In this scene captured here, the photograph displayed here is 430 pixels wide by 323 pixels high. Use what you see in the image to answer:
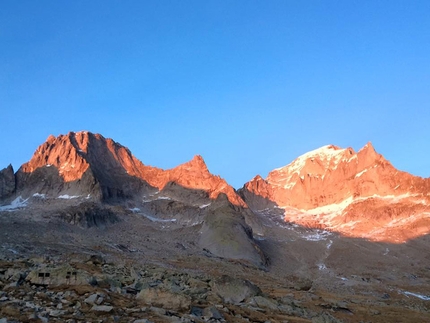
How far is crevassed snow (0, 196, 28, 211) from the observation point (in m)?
185

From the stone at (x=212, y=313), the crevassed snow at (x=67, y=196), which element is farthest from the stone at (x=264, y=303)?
the crevassed snow at (x=67, y=196)

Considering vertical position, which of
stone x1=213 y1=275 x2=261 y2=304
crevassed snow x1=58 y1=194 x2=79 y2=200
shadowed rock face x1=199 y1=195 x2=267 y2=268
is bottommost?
stone x1=213 y1=275 x2=261 y2=304

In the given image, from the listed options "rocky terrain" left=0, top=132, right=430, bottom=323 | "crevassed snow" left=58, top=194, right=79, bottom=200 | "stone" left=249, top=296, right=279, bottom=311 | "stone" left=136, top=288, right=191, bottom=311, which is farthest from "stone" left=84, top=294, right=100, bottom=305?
"crevassed snow" left=58, top=194, right=79, bottom=200

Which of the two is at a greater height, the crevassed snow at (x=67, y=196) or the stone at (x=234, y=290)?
the crevassed snow at (x=67, y=196)

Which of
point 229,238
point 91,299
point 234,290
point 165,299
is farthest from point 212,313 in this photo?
point 229,238

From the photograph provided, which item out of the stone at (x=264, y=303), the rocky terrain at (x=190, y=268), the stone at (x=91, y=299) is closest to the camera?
the stone at (x=91, y=299)

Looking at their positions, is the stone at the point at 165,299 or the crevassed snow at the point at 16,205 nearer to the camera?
the stone at the point at 165,299

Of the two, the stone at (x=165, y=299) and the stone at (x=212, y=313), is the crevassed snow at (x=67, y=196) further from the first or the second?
the stone at (x=212, y=313)

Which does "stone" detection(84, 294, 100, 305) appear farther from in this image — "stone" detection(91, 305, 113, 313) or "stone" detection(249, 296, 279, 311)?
"stone" detection(249, 296, 279, 311)

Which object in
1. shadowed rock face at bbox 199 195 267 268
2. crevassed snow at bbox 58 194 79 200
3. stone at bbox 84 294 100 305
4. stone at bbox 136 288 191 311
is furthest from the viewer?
crevassed snow at bbox 58 194 79 200

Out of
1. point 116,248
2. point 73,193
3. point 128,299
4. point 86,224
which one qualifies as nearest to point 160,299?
point 128,299

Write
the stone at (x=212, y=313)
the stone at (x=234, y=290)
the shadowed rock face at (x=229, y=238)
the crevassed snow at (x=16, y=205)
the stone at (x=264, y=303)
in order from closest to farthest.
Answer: the stone at (x=212, y=313) → the stone at (x=264, y=303) → the stone at (x=234, y=290) → the shadowed rock face at (x=229, y=238) → the crevassed snow at (x=16, y=205)

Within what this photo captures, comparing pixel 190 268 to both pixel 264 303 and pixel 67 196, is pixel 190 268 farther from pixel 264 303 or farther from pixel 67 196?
pixel 67 196

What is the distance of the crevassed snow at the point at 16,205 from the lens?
185m
